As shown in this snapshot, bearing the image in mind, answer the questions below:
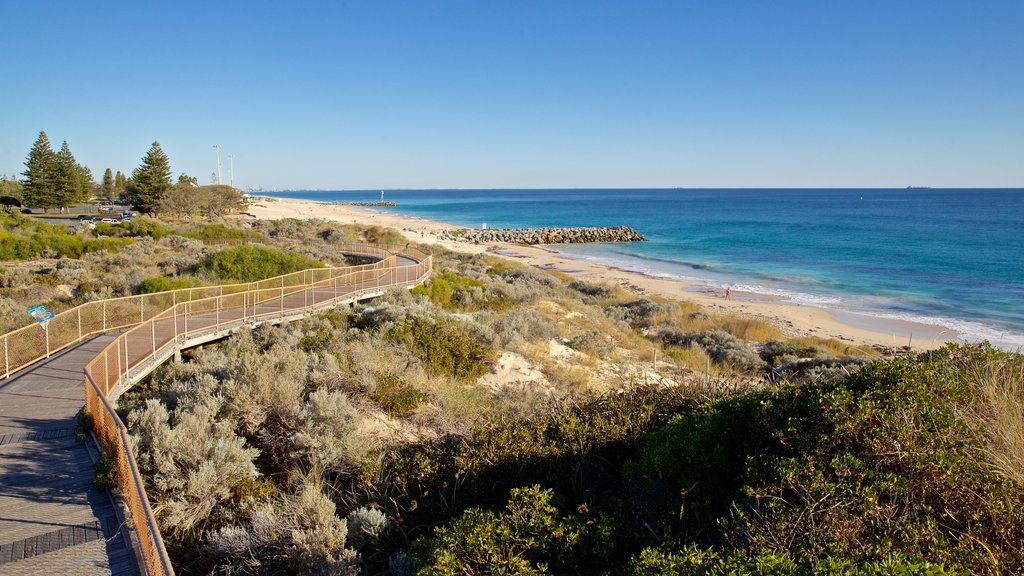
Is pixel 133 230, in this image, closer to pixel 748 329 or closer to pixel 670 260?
pixel 748 329

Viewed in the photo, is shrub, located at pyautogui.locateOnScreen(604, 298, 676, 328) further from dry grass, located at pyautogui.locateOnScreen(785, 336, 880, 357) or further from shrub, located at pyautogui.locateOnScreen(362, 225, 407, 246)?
shrub, located at pyautogui.locateOnScreen(362, 225, 407, 246)

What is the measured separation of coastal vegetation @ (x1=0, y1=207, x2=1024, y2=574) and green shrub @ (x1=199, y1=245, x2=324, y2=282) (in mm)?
11202

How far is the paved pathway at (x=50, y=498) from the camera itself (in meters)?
4.90

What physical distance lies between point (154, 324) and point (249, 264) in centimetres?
1152

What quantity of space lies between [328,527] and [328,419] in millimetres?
2605

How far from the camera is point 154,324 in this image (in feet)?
37.4

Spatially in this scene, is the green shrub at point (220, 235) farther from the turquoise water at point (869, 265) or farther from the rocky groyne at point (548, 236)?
the rocky groyne at point (548, 236)

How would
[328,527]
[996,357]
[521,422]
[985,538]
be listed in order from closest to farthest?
[985,538] < [328,527] < [996,357] < [521,422]

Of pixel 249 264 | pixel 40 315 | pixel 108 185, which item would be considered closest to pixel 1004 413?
pixel 40 315

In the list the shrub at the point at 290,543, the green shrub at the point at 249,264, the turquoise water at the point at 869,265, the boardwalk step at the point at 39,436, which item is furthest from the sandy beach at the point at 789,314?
the boardwalk step at the point at 39,436

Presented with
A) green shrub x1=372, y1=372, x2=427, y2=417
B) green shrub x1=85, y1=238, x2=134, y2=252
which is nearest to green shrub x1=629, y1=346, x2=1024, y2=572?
green shrub x1=372, y1=372, x2=427, y2=417

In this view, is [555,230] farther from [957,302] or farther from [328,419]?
[328,419]

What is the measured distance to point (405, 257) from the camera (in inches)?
1164

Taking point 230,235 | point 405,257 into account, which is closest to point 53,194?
point 230,235
